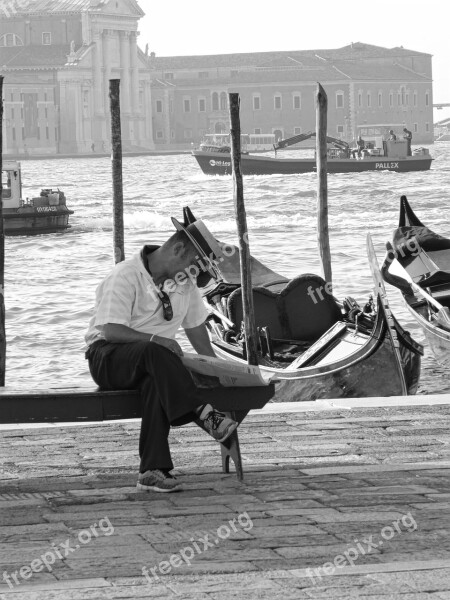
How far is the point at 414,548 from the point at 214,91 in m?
82.6

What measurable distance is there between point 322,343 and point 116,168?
252 cm

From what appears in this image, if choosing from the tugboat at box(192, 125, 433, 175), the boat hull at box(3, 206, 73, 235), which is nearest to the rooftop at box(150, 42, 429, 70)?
the tugboat at box(192, 125, 433, 175)

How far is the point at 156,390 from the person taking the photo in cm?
309

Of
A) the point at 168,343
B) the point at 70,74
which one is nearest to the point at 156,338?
the point at 168,343

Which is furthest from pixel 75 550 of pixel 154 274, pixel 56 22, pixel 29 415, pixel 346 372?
pixel 56 22

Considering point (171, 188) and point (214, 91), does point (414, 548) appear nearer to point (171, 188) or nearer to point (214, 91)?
point (171, 188)

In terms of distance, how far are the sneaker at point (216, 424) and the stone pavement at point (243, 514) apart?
0.12 m

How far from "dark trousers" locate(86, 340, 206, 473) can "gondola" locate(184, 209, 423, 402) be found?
3020 millimetres

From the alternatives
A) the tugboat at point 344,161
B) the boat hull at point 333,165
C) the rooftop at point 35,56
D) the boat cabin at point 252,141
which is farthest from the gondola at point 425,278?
the rooftop at point 35,56

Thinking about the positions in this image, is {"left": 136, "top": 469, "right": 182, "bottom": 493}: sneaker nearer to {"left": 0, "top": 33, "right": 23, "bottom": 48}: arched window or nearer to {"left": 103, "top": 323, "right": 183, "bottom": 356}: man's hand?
{"left": 103, "top": 323, "right": 183, "bottom": 356}: man's hand

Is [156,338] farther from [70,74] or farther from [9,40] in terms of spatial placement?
[9,40]

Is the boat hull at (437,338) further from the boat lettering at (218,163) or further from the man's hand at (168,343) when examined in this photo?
the boat lettering at (218,163)

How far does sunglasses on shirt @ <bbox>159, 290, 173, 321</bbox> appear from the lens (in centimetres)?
330

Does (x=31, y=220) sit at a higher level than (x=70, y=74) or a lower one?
lower
